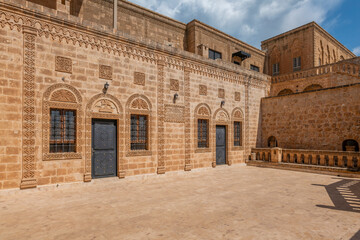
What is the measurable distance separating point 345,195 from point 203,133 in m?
6.31

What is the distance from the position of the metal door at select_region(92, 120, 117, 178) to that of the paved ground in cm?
41

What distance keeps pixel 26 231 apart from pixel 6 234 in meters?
0.29

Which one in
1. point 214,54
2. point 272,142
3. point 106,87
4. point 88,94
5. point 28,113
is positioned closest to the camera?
point 28,113

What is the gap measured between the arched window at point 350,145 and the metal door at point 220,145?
559 centimetres

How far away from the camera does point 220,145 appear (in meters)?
12.3

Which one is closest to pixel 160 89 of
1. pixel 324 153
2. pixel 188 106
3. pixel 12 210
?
pixel 188 106

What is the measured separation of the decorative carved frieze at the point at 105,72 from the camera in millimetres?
8327

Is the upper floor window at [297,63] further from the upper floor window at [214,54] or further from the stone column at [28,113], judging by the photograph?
the stone column at [28,113]

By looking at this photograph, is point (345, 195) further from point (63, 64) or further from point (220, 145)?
point (63, 64)

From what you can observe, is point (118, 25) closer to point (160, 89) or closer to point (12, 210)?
point (160, 89)

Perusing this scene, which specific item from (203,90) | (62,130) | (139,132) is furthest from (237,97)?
(62,130)

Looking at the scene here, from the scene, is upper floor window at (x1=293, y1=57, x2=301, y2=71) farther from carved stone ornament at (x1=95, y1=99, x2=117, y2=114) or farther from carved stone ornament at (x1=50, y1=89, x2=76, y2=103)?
carved stone ornament at (x1=50, y1=89, x2=76, y2=103)

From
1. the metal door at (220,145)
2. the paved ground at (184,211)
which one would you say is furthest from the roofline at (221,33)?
the paved ground at (184,211)

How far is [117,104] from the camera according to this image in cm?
861
